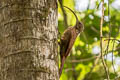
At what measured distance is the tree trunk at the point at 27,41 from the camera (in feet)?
6.43

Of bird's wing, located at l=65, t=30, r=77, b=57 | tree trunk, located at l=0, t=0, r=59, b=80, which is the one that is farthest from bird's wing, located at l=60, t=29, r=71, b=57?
tree trunk, located at l=0, t=0, r=59, b=80

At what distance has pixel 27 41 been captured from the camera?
202 centimetres

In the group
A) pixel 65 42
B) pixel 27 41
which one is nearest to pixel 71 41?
pixel 65 42

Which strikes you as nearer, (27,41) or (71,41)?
(27,41)

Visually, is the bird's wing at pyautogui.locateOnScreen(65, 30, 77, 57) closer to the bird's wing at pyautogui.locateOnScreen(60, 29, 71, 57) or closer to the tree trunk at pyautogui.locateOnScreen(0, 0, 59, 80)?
the bird's wing at pyautogui.locateOnScreen(60, 29, 71, 57)

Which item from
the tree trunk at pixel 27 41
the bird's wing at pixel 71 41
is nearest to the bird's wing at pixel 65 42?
the bird's wing at pixel 71 41

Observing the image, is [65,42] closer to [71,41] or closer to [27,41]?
[71,41]

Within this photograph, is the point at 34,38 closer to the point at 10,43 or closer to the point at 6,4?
the point at 10,43

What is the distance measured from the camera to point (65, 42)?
9.24 ft

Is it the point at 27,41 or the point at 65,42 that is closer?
the point at 27,41

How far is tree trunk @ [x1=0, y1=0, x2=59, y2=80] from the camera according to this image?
196 cm

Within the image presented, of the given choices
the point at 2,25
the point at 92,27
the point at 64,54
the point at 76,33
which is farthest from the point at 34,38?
the point at 92,27

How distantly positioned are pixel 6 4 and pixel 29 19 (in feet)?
0.80

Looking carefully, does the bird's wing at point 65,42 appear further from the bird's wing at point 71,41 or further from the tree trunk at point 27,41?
the tree trunk at point 27,41
